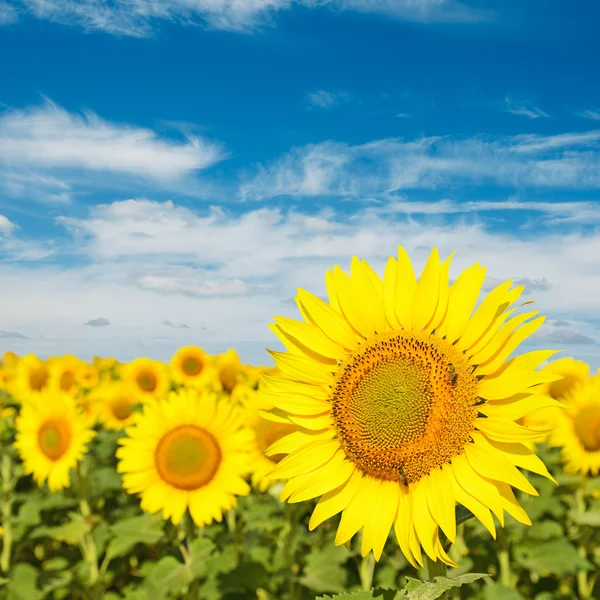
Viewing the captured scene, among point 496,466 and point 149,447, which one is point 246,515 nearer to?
point 149,447

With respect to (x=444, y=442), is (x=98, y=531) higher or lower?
lower

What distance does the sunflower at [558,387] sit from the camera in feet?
22.0

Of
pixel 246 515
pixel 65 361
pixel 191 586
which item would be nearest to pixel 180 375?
pixel 65 361

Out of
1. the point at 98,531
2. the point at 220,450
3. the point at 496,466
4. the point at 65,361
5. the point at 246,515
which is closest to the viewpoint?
the point at 496,466

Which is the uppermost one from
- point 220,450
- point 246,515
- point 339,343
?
point 339,343

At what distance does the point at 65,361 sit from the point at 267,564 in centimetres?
777

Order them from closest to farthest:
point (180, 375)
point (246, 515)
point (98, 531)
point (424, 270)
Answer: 1. point (424, 270)
2. point (246, 515)
3. point (98, 531)
4. point (180, 375)

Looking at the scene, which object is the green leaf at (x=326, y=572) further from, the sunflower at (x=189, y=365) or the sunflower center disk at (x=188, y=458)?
the sunflower at (x=189, y=365)

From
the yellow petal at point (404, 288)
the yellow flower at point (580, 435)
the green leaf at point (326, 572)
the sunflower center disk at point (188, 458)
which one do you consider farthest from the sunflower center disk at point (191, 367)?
the yellow petal at point (404, 288)

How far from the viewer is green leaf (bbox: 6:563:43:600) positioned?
6359mm

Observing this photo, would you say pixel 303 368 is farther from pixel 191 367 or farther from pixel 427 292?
pixel 191 367

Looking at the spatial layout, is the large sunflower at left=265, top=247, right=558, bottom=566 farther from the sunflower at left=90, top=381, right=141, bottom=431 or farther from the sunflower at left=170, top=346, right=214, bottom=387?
the sunflower at left=170, top=346, right=214, bottom=387

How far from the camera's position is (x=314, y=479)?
2.69m

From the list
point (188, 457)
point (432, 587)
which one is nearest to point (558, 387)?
point (188, 457)
